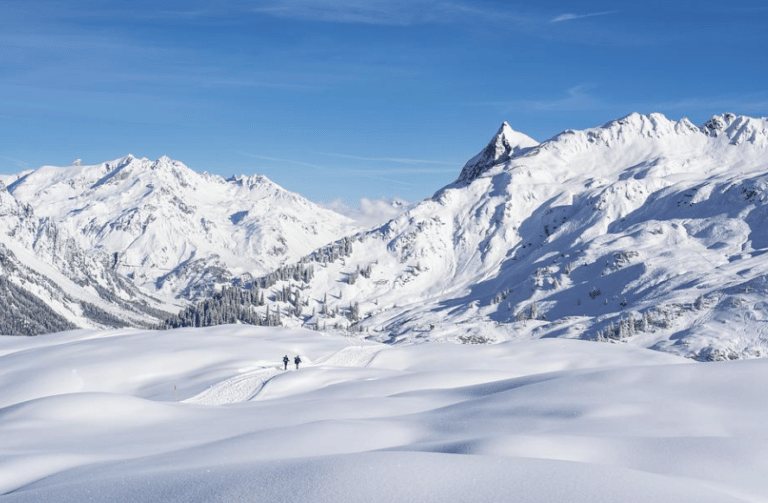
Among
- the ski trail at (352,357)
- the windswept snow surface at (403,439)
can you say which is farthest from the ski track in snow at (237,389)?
the ski trail at (352,357)

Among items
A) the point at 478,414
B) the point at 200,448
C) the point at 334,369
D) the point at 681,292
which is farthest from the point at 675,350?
the point at 200,448

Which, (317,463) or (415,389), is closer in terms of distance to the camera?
(317,463)

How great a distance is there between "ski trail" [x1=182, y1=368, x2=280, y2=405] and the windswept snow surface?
289 mm

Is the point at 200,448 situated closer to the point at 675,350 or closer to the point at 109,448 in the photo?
the point at 109,448

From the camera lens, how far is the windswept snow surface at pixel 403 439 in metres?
16.9

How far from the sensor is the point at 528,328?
635 feet

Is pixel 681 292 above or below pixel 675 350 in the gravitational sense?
above

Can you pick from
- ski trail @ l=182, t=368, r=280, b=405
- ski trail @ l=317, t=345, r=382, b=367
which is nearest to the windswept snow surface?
ski trail @ l=182, t=368, r=280, b=405

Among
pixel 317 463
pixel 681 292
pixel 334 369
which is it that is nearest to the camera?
pixel 317 463

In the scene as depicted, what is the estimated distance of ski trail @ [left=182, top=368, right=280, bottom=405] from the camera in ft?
193

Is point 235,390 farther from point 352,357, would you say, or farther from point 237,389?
point 352,357

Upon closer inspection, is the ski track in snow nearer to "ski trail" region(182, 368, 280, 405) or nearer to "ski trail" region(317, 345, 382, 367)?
"ski trail" region(182, 368, 280, 405)

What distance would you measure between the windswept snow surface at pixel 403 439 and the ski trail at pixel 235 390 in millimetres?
289

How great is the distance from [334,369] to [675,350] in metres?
109
